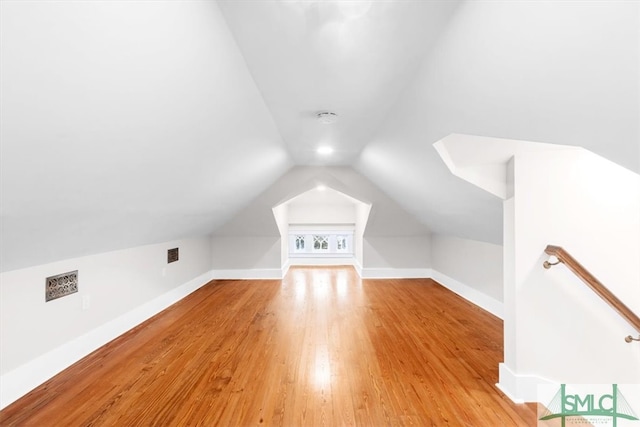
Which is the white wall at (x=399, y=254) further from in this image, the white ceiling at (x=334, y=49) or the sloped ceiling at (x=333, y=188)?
the white ceiling at (x=334, y=49)

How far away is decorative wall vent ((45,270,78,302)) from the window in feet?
16.9

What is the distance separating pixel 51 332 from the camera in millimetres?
2223

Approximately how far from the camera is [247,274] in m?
5.66

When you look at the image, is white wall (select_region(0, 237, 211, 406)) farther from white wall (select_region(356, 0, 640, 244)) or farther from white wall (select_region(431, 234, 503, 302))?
white wall (select_region(431, 234, 503, 302))

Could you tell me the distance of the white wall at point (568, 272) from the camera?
Result: 1.82 meters

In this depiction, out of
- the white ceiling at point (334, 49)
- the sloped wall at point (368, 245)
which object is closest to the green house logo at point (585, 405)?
the white ceiling at point (334, 49)

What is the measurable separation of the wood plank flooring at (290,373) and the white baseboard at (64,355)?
7 centimetres

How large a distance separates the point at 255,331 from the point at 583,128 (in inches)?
123

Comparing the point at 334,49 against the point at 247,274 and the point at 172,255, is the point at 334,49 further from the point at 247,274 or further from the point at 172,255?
the point at 247,274

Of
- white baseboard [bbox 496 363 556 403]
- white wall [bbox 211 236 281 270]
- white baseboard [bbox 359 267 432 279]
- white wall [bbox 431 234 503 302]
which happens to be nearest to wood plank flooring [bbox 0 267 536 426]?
white baseboard [bbox 496 363 556 403]

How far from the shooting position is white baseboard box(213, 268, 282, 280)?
18.5 feet

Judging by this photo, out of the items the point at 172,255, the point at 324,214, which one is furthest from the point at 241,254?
the point at 324,214

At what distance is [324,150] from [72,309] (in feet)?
9.82

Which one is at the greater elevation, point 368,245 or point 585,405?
point 368,245
